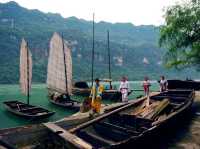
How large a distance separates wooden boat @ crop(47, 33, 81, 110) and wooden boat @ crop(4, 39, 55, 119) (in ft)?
14.8

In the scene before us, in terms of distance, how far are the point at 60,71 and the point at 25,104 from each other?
8.25m

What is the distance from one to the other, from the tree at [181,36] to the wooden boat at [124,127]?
7.26 m

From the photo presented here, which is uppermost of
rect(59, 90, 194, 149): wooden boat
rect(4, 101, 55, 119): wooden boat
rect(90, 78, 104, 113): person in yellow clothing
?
rect(90, 78, 104, 113): person in yellow clothing

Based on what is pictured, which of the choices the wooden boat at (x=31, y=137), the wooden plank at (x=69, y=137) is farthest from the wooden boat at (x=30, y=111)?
the wooden plank at (x=69, y=137)

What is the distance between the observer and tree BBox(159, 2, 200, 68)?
22.4 meters

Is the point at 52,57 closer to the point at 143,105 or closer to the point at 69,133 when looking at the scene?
the point at 143,105

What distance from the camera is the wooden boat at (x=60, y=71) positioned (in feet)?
127

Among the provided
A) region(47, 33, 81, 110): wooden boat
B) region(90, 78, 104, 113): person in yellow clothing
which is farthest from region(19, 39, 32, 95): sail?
region(90, 78, 104, 113): person in yellow clothing

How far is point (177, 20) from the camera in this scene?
23125mm

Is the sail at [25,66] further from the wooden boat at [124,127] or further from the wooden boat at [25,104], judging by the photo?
the wooden boat at [124,127]

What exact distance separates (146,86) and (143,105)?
1009 centimetres

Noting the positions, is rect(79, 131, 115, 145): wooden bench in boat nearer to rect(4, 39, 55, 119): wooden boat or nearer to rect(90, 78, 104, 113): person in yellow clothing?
rect(90, 78, 104, 113): person in yellow clothing

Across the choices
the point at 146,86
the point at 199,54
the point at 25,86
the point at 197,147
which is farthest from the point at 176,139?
the point at 25,86

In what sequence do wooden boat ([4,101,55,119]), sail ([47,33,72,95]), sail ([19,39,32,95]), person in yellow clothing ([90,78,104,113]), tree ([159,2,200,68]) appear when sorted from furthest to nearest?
1. sail ([47,33,72,95])
2. sail ([19,39,32,95])
3. wooden boat ([4,101,55,119])
4. tree ([159,2,200,68])
5. person in yellow clothing ([90,78,104,113])
